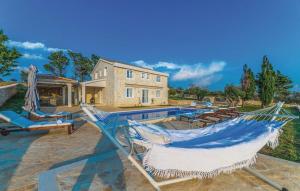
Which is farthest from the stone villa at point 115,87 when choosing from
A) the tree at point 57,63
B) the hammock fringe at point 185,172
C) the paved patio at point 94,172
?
the tree at point 57,63

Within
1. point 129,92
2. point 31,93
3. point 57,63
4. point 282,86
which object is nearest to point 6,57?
point 129,92

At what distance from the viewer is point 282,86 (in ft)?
95.9

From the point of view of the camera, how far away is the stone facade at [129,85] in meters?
19.0

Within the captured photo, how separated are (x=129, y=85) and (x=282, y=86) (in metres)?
28.9

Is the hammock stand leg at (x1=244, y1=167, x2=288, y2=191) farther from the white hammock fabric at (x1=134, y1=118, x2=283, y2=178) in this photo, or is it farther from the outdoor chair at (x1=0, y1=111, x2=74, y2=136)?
the outdoor chair at (x1=0, y1=111, x2=74, y2=136)

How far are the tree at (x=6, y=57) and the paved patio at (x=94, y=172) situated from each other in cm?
2211

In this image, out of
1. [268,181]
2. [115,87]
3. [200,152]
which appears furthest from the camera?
[115,87]

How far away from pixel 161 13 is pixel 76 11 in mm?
14550

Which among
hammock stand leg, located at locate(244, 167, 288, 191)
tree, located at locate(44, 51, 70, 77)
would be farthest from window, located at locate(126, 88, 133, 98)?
tree, located at locate(44, 51, 70, 77)

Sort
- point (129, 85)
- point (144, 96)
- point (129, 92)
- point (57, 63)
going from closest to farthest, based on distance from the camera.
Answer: point (129, 85) → point (129, 92) → point (144, 96) → point (57, 63)

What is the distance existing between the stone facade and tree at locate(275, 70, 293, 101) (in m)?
20.9

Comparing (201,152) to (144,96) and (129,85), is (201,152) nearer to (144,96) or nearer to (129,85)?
(129,85)

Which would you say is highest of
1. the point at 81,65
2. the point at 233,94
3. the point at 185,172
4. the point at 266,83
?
the point at 81,65

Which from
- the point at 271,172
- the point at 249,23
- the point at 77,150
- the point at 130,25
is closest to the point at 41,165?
the point at 77,150
